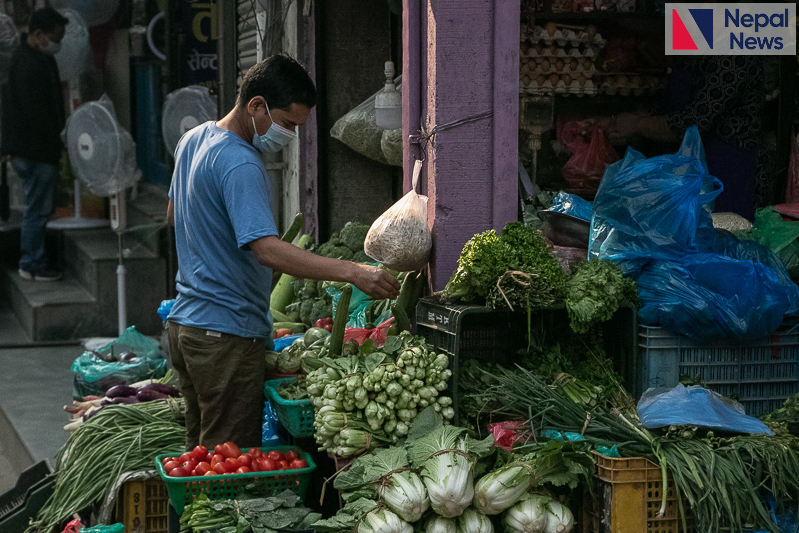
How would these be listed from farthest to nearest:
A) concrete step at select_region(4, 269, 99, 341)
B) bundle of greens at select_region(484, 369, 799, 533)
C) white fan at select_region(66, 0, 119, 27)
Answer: white fan at select_region(66, 0, 119, 27) < concrete step at select_region(4, 269, 99, 341) < bundle of greens at select_region(484, 369, 799, 533)

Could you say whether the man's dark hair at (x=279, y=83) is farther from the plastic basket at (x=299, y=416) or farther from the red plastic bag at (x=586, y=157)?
the red plastic bag at (x=586, y=157)

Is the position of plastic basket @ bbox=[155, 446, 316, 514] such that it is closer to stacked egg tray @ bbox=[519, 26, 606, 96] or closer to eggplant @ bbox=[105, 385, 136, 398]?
eggplant @ bbox=[105, 385, 136, 398]

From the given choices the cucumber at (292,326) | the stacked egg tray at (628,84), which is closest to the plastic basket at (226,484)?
the cucumber at (292,326)

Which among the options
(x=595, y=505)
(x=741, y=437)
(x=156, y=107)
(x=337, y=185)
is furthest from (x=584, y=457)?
(x=156, y=107)

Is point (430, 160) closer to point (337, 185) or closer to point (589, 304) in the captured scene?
point (589, 304)

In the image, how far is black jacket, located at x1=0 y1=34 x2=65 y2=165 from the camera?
10.5 m

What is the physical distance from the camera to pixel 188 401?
4.78m

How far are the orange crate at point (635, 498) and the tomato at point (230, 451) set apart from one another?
1597 millimetres

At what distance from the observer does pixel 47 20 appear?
1016 cm

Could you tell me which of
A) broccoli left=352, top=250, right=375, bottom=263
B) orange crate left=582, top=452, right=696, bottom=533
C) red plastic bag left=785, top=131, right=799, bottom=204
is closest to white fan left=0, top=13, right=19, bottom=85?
broccoli left=352, top=250, right=375, bottom=263

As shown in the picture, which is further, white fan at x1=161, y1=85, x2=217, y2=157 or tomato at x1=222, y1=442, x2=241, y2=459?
white fan at x1=161, y1=85, x2=217, y2=157

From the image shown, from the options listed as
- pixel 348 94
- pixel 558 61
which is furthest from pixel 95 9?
pixel 558 61

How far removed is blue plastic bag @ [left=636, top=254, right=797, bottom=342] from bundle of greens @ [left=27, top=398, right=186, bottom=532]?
2632 mm

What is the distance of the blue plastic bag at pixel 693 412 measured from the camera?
12.8 feet
